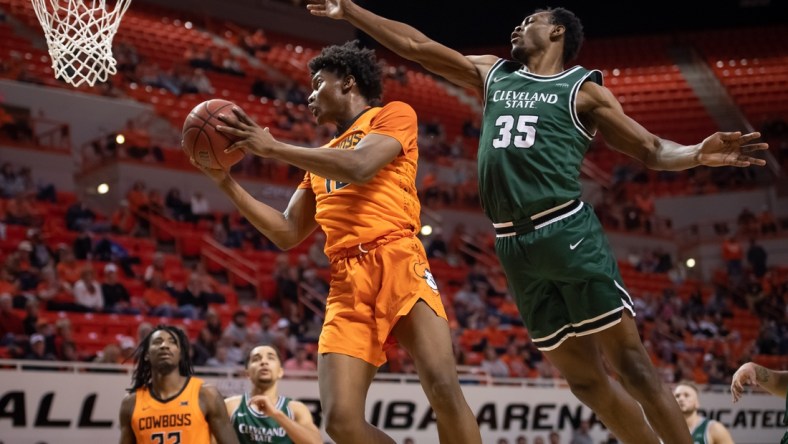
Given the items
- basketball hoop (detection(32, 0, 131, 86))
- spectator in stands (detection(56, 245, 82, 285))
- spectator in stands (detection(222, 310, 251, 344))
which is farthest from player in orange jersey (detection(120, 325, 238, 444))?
spectator in stands (detection(56, 245, 82, 285))

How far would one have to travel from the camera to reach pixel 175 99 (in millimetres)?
18328

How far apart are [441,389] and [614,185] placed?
64.0 feet

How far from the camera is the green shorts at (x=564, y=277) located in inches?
161

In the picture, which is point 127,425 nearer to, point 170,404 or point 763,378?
point 170,404

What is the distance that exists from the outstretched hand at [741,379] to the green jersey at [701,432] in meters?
3.13

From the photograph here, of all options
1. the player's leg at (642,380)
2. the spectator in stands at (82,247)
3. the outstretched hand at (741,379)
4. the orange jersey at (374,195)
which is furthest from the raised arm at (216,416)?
the spectator in stands at (82,247)

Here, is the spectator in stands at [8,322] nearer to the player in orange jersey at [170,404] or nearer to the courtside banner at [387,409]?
the courtside banner at [387,409]

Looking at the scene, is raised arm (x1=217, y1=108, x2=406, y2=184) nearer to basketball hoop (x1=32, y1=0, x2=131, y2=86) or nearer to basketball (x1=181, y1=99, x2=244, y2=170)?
basketball (x1=181, y1=99, x2=244, y2=170)

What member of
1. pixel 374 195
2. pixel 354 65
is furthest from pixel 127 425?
pixel 354 65

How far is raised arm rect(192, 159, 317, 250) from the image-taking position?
14.4 feet

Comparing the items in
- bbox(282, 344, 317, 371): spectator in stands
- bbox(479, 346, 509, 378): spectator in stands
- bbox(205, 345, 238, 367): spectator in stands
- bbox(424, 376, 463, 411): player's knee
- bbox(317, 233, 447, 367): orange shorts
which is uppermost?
bbox(317, 233, 447, 367): orange shorts

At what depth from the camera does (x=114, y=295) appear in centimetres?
1159

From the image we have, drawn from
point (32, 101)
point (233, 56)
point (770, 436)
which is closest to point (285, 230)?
point (770, 436)

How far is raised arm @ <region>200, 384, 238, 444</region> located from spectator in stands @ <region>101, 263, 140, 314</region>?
18.0ft
